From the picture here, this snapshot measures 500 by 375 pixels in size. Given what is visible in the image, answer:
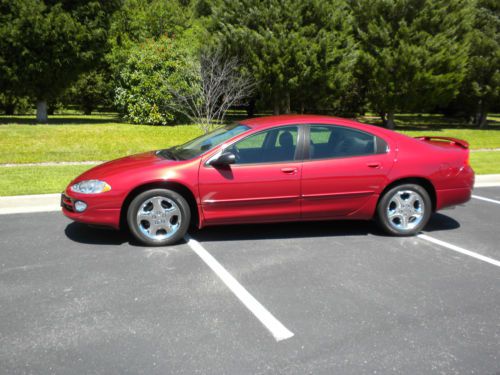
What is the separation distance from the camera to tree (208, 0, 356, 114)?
22422 mm

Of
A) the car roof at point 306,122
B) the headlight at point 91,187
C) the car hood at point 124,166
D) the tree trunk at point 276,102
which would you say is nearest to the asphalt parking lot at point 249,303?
the headlight at point 91,187

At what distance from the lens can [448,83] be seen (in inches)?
998

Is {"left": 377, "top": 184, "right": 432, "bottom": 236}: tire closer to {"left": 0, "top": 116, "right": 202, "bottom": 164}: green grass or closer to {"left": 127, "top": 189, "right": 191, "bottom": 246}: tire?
{"left": 127, "top": 189, "right": 191, "bottom": 246}: tire

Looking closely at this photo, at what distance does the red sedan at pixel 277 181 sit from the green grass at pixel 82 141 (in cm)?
813

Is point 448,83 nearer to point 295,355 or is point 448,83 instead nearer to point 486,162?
point 486,162

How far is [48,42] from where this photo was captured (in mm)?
18891

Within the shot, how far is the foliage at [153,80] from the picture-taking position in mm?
19906

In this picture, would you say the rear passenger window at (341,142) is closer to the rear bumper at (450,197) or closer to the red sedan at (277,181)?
the red sedan at (277,181)

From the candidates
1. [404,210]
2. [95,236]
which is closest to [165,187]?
[95,236]

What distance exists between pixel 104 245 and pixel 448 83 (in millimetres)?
24521

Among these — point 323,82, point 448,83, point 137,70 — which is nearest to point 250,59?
point 323,82

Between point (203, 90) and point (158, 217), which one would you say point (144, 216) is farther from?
point (203, 90)

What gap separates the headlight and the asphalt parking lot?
63 centimetres

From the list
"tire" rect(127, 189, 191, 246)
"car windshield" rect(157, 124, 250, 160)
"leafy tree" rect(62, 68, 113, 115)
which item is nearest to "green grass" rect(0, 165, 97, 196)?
"car windshield" rect(157, 124, 250, 160)
